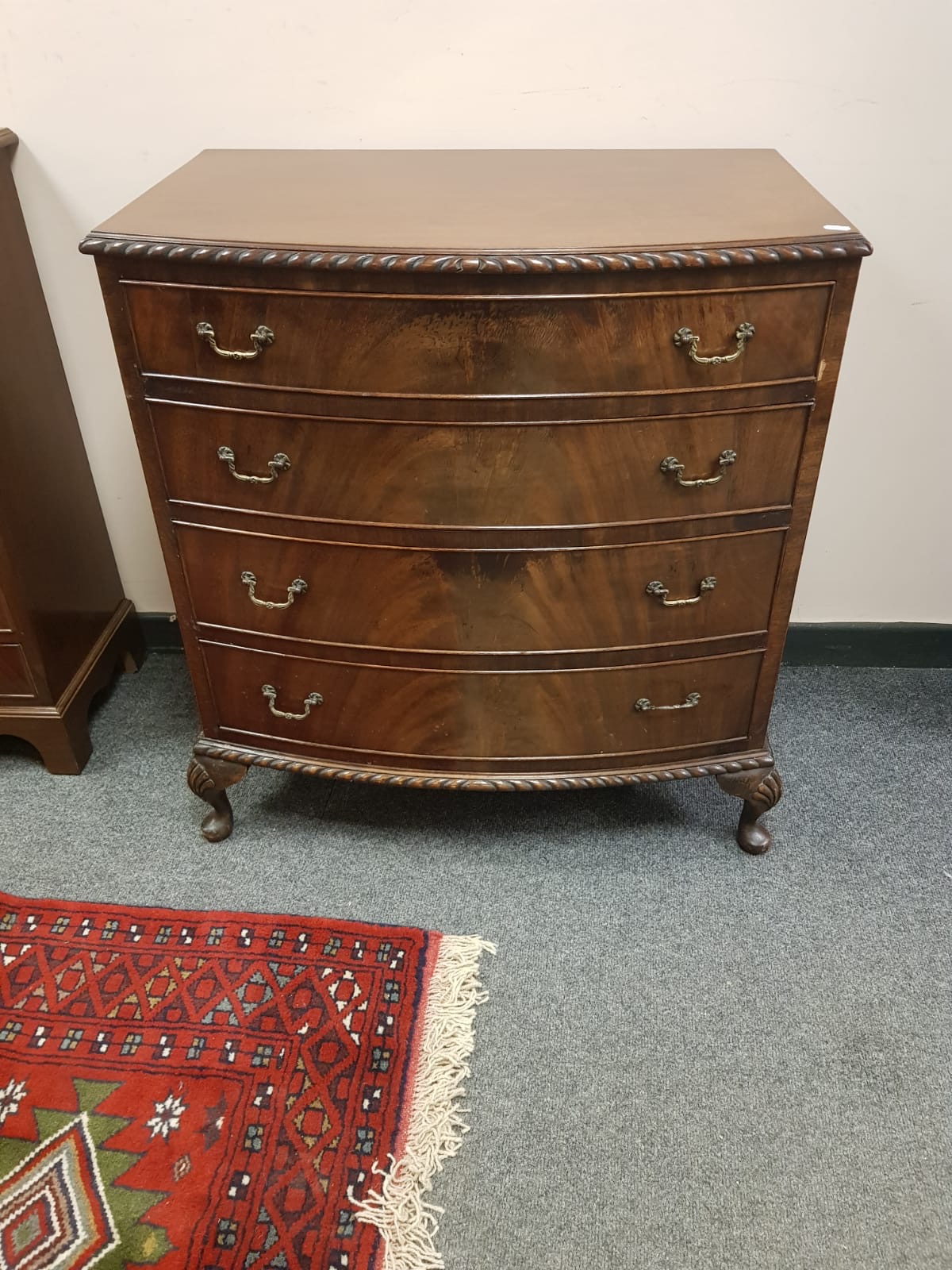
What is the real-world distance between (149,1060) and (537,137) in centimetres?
152

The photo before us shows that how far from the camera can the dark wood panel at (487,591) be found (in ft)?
4.24

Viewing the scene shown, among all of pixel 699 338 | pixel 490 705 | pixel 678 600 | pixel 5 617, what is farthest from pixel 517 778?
pixel 5 617

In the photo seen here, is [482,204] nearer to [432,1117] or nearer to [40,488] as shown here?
[40,488]

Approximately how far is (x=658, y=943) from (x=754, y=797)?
0.28m

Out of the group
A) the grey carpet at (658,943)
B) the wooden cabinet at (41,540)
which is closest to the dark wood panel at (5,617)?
the wooden cabinet at (41,540)

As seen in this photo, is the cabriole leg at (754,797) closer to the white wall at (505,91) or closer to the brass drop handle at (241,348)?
the white wall at (505,91)

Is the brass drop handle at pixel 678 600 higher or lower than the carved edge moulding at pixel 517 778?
higher

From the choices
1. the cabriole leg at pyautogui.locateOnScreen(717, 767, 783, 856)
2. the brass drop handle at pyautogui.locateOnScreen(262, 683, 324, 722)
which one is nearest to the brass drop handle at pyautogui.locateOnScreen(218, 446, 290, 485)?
the brass drop handle at pyautogui.locateOnScreen(262, 683, 324, 722)

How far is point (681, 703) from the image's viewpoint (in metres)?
1.43

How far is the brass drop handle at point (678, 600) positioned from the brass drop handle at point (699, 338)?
306mm

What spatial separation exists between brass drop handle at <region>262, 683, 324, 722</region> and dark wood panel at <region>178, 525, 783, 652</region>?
104 millimetres

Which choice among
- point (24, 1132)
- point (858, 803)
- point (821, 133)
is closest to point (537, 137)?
point (821, 133)

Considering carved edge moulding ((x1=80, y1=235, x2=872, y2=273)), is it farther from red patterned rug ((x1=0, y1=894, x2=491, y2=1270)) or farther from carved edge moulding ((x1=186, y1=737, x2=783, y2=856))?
red patterned rug ((x1=0, y1=894, x2=491, y2=1270))

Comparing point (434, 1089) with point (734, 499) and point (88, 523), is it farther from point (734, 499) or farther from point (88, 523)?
point (88, 523)
